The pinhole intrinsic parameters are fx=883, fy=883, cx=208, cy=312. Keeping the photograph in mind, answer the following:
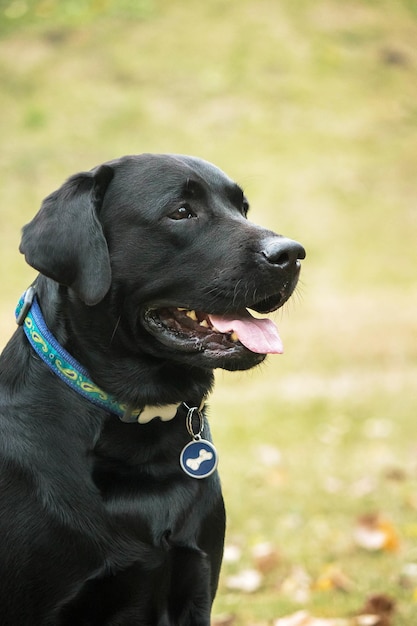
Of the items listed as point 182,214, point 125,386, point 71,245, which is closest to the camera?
point 71,245

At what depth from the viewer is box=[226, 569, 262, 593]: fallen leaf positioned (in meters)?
4.26

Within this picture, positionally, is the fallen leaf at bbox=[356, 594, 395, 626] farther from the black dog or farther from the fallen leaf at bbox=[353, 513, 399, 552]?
the black dog

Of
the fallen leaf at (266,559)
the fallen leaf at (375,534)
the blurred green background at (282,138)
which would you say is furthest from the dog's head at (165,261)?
the blurred green background at (282,138)

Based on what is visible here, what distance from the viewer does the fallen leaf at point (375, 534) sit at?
183 inches

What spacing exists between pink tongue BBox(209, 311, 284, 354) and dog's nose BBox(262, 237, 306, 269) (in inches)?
8.1

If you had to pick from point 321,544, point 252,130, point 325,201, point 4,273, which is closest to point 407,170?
point 325,201

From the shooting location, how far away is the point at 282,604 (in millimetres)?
3957

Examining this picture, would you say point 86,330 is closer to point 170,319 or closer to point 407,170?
point 170,319

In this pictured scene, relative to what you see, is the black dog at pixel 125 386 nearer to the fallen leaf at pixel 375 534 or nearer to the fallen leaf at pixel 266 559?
the fallen leaf at pixel 266 559

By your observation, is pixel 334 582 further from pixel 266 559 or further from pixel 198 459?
pixel 198 459

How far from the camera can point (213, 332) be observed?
9.41ft

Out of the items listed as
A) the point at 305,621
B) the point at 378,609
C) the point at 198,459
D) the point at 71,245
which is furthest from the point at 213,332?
the point at 378,609

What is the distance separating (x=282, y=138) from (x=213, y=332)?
1199 centimetres

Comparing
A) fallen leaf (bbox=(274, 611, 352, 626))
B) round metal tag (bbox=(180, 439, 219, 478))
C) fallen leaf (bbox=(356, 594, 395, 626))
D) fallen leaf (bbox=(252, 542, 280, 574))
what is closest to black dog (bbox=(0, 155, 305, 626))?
round metal tag (bbox=(180, 439, 219, 478))
